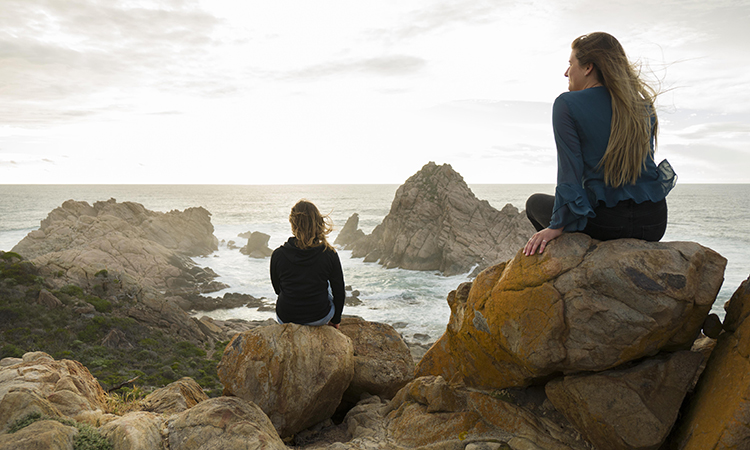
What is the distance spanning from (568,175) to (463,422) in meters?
3.18


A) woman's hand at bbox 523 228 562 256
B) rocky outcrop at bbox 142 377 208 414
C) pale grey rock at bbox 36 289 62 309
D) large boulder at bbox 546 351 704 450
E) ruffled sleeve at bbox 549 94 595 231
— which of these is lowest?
pale grey rock at bbox 36 289 62 309

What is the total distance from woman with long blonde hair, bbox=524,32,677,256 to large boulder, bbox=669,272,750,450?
106cm

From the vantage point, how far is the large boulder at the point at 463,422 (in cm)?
445

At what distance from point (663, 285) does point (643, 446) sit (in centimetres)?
152

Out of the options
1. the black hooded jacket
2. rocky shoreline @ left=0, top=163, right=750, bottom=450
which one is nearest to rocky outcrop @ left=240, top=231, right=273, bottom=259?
rocky shoreline @ left=0, top=163, right=750, bottom=450

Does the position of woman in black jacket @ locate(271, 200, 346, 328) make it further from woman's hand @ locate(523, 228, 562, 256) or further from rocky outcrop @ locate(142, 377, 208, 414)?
woman's hand @ locate(523, 228, 562, 256)

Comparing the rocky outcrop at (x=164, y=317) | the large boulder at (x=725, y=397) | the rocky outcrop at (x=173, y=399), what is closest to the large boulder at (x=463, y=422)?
the large boulder at (x=725, y=397)

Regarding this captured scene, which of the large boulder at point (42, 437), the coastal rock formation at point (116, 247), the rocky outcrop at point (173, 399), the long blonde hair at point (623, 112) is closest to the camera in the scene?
the large boulder at point (42, 437)

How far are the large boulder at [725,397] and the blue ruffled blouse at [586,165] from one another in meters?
1.30

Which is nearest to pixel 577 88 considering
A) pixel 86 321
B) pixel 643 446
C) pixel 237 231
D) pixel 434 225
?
pixel 643 446

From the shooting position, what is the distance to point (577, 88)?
442 cm

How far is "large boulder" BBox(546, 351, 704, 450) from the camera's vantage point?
3.88 m

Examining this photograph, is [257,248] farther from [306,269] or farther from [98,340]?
[306,269]

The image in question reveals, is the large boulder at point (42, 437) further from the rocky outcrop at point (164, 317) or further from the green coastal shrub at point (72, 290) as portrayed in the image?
the green coastal shrub at point (72, 290)
